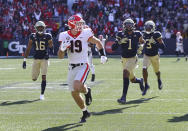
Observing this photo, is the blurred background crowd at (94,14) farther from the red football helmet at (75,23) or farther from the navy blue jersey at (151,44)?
the red football helmet at (75,23)

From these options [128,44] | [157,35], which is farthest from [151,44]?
[128,44]

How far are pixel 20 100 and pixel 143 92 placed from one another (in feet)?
9.02

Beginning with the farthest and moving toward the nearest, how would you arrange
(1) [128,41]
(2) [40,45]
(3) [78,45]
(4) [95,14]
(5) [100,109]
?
(4) [95,14], (2) [40,45], (1) [128,41], (5) [100,109], (3) [78,45]

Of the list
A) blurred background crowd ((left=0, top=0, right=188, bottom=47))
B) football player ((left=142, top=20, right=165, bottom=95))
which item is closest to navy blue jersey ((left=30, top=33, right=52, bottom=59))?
football player ((left=142, top=20, right=165, bottom=95))

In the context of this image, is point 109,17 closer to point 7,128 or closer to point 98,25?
point 98,25

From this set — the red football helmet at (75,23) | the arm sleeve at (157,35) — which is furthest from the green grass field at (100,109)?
the red football helmet at (75,23)

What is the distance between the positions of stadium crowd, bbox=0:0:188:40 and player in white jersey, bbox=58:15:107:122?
2224cm

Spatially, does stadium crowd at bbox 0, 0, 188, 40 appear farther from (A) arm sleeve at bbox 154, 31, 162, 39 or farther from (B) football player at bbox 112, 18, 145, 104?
(B) football player at bbox 112, 18, 145, 104

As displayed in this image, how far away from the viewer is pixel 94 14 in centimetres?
3077

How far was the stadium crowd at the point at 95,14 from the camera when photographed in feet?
96.8

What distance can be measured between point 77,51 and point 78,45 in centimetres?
10

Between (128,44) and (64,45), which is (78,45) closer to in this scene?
(64,45)

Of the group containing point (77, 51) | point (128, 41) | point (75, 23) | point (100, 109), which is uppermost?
point (75, 23)

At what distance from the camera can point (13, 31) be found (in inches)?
1193
